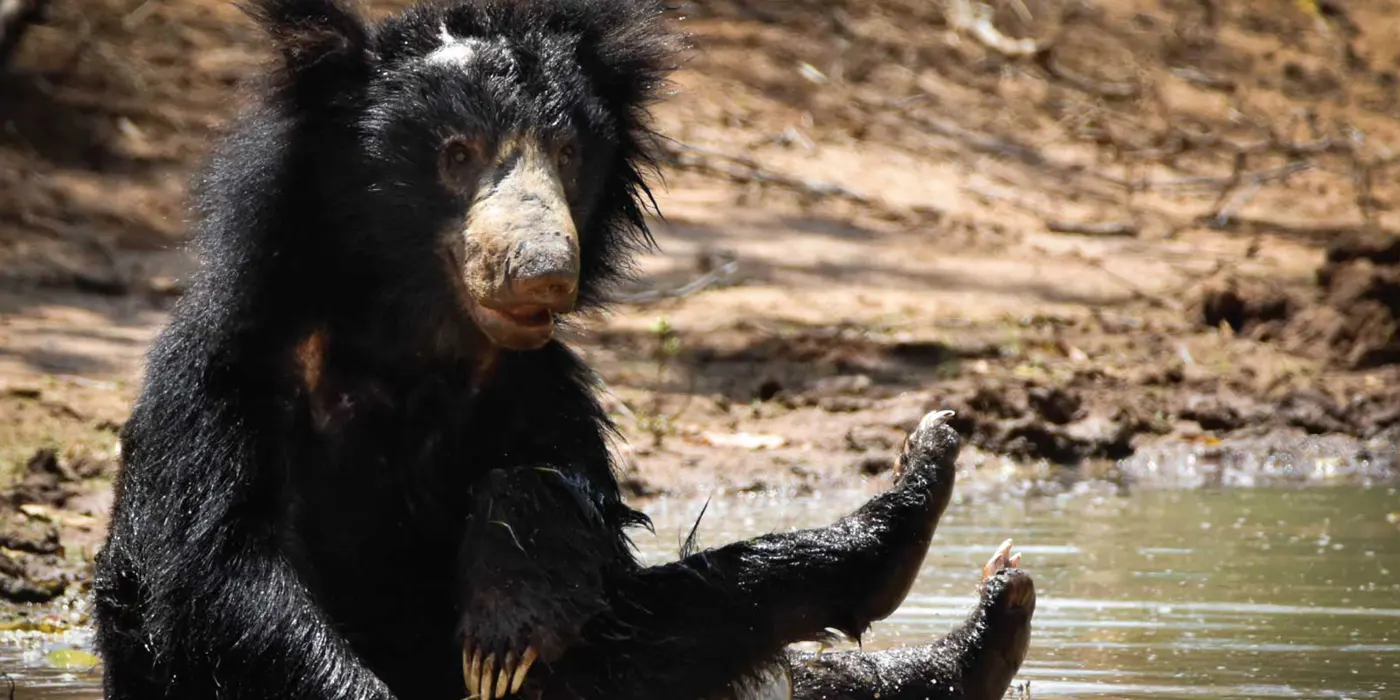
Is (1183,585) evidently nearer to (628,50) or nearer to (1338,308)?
(628,50)

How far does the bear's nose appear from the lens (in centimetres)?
396

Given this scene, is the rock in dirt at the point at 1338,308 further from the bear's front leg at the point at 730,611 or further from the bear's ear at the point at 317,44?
the bear's ear at the point at 317,44

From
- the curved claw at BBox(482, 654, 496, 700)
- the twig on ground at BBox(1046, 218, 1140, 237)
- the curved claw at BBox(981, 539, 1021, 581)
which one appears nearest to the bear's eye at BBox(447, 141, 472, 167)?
the curved claw at BBox(482, 654, 496, 700)

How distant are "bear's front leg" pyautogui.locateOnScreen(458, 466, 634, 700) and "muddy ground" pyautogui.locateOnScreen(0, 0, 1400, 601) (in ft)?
2.99

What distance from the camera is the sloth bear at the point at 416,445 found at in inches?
161

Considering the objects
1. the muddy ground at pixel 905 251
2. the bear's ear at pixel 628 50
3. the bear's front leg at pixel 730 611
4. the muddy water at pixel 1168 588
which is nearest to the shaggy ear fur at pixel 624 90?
the bear's ear at pixel 628 50

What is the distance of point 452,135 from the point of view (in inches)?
173

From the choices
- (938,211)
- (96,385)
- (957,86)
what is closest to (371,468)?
(96,385)

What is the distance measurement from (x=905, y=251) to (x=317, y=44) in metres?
6.95

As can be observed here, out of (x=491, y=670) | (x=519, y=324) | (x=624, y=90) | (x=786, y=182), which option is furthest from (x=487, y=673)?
(x=786, y=182)

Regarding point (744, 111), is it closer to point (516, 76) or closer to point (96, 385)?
point (96, 385)

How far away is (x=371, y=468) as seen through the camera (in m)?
4.49

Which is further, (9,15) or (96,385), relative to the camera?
(9,15)

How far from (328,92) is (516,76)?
0.44m
